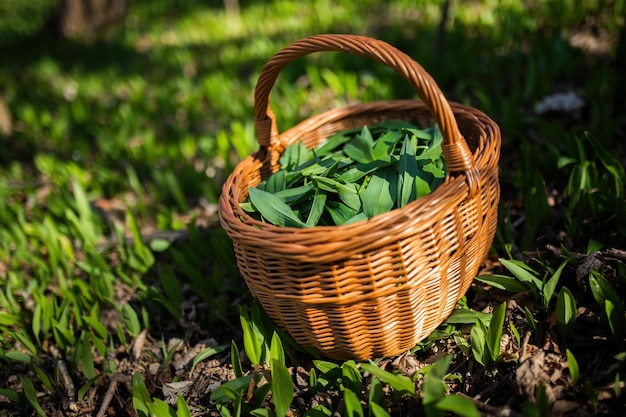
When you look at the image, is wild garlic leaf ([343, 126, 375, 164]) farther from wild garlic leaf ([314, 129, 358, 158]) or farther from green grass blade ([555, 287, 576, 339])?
green grass blade ([555, 287, 576, 339])

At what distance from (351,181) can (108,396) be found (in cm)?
96

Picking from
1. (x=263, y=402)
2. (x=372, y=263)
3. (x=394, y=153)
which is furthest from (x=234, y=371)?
(x=394, y=153)

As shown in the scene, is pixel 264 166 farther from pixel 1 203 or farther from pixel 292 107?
pixel 1 203

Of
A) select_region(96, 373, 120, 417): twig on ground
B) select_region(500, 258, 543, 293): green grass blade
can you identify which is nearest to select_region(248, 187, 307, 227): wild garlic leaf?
select_region(500, 258, 543, 293): green grass blade

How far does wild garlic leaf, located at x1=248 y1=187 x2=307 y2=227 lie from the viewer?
1.25 m

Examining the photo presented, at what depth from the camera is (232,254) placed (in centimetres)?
179

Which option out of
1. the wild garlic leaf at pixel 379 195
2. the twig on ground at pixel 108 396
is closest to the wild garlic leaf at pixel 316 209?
the wild garlic leaf at pixel 379 195

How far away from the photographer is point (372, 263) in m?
1.11

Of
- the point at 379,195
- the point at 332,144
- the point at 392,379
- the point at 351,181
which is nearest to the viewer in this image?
the point at 392,379

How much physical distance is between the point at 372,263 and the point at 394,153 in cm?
53

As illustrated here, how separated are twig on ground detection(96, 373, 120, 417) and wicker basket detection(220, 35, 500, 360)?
56 centimetres

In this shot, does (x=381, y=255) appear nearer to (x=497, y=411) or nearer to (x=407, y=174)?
(x=407, y=174)

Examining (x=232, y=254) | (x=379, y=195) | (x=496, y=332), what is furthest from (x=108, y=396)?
(x=496, y=332)

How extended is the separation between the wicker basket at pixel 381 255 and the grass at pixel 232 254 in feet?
0.31
